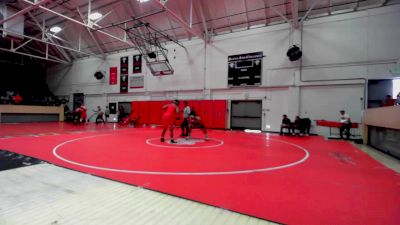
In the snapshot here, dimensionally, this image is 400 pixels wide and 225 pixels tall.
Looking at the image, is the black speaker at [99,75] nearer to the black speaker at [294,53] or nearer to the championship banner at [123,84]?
the championship banner at [123,84]

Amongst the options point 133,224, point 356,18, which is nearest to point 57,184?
point 133,224

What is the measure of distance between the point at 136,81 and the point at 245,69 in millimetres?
9965

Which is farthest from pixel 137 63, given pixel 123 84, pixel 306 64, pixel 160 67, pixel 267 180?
pixel 267 180

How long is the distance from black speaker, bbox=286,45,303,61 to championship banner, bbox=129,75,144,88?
1211 cm

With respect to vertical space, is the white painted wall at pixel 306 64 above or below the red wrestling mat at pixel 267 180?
above

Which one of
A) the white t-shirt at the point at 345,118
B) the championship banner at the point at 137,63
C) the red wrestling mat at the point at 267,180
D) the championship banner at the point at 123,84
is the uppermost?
the championship banner at the point at 137,63

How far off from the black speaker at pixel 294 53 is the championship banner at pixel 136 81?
477 inches

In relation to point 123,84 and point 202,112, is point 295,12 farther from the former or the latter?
point 123,84

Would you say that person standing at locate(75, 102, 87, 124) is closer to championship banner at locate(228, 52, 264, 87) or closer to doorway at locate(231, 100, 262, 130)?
championship banner at locate(228, 52, 264, 87)

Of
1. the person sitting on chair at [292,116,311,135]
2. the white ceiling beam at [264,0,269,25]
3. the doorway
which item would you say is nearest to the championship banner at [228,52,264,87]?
the doorway

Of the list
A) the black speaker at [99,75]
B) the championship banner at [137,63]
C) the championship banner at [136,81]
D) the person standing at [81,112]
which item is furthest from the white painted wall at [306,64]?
the black speaker at [99,75]

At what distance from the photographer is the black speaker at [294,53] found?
1163 cm

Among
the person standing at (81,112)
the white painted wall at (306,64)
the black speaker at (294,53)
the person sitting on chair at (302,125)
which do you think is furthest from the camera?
the person standing at (81,112)

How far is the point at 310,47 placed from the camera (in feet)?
39.0
